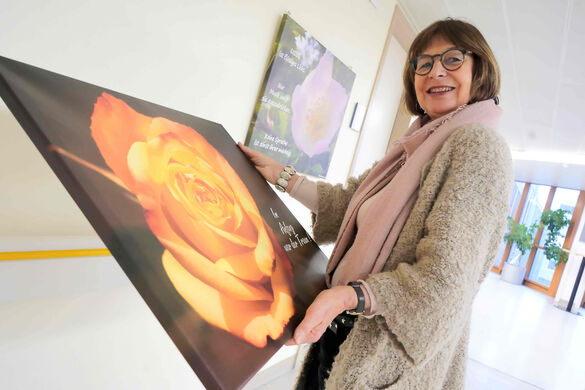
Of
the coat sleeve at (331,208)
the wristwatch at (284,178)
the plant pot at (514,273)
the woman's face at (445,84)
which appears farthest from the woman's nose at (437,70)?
the plant pot at (514,273)

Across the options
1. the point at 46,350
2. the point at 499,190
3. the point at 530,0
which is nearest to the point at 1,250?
the point at 46,350

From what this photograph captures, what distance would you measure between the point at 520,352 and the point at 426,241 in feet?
13.4

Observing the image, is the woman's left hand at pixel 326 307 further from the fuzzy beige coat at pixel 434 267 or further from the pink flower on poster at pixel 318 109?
the pink flower on poster at pixel 318 109

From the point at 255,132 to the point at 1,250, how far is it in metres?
1.07

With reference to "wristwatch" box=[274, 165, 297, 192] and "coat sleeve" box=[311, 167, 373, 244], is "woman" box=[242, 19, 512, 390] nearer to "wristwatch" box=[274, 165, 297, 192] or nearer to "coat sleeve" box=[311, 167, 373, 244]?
"coat sleeve" box=[311, 167, 373, 244]

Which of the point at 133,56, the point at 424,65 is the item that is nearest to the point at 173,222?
the point at 133,56

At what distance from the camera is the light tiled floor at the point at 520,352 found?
3045mm

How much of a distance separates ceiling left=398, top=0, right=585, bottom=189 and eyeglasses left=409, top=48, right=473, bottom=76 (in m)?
1.86

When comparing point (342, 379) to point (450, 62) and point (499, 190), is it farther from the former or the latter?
point (450, 62)

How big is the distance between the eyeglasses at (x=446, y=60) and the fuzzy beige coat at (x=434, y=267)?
0.25 metres

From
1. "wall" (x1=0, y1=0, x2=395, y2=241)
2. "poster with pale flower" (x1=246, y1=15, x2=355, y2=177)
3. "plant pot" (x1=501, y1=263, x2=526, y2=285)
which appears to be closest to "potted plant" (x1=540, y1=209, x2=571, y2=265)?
"plant pot" (x1=501, y1=263, x2=526, y2=285)

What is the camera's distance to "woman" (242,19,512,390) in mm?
671

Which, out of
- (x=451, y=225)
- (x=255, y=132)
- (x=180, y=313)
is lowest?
(x=180, y=313)

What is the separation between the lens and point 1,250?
0.78 meters
